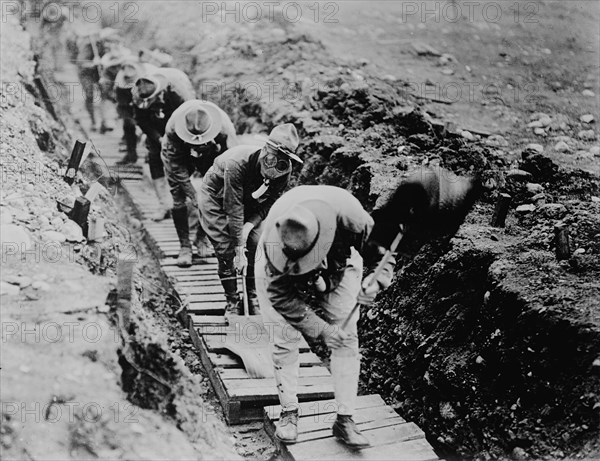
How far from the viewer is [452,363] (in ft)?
14.0

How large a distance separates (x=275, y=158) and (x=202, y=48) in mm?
6510

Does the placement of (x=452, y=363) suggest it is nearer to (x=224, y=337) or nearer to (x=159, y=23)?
(x=224, y=337)

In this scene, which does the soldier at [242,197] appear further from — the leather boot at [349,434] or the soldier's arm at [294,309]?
the leather boot at [349,434]

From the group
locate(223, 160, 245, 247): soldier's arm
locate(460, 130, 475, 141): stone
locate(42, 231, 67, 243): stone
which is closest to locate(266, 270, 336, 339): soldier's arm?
locate(223, 160, 245, 247): soldier's arm

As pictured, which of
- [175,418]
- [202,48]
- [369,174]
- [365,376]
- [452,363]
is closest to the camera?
[175,418]

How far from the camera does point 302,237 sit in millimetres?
3258

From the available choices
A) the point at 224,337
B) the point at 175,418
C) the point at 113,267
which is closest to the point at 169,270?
the point at 113,267

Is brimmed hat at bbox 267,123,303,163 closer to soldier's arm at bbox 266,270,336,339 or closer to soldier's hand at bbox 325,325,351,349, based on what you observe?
soldier's arm at bbox 266,270,336,339

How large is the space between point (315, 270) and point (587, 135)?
195 inches

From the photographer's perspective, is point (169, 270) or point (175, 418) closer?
point (175, 418)

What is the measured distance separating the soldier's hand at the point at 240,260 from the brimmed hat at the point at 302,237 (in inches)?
69.9

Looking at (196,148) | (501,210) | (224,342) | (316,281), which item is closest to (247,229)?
(224,342)

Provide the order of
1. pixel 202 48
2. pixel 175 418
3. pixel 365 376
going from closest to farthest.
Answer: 1. pixel 175 418
2. pixel 365 376
3. pixel 202 48

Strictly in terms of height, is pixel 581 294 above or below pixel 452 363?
above
